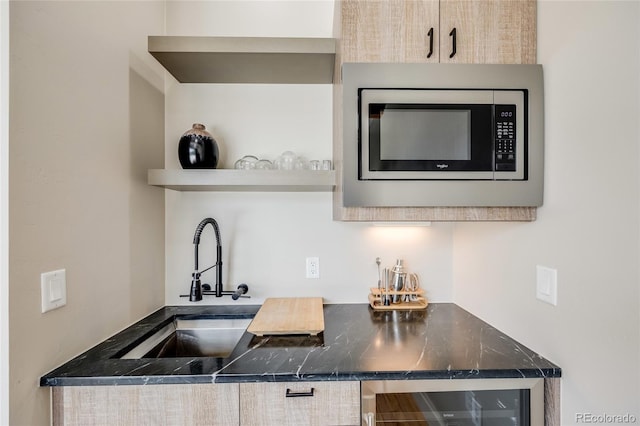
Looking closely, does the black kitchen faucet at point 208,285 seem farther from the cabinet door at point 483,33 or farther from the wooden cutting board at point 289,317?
the cabinet door at point 483,33

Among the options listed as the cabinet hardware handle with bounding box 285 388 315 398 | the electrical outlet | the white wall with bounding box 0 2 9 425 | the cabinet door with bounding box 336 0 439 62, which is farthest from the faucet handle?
the cabinet door with bounding box 336 0 439 62

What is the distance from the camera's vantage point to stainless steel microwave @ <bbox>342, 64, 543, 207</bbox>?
115 centimetres

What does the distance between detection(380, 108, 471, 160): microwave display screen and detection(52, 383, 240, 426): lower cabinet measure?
962 millimetres

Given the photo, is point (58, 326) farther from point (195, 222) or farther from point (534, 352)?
point (534, 352)

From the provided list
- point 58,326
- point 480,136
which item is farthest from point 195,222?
point 480,136

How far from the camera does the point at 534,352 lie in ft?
3.57

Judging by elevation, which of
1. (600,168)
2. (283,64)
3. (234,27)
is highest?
(234,27)

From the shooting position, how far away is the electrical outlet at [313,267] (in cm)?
169

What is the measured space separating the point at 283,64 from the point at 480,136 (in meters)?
0.93

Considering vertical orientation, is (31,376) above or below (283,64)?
below

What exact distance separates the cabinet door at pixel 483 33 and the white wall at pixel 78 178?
1.29 metres

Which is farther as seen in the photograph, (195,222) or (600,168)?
(195,222)

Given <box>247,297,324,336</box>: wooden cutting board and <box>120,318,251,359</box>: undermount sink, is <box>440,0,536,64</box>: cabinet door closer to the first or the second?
<box>247,297,324,336</box>: wooden cutting board

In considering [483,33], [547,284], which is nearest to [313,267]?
[547,284]
